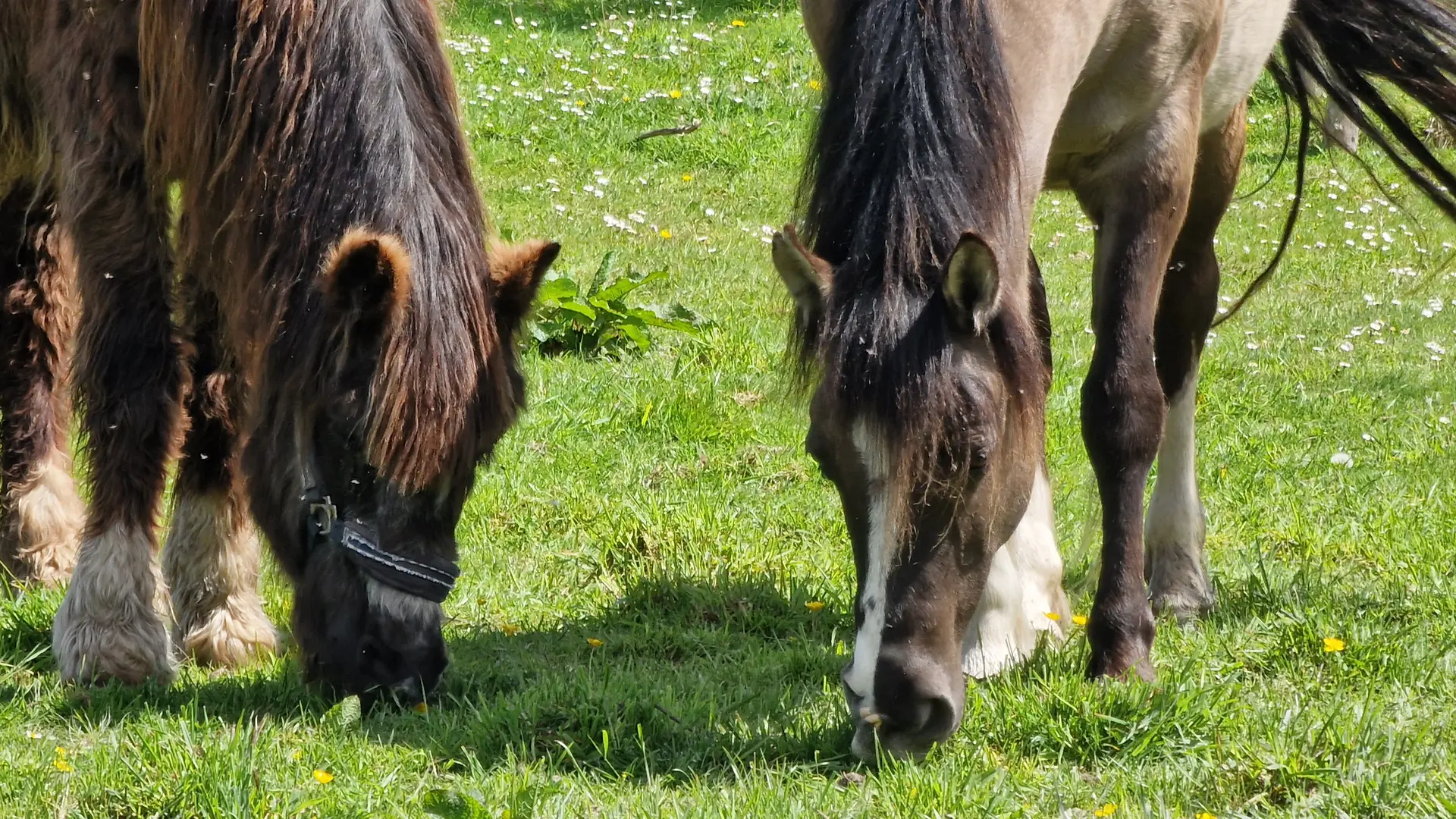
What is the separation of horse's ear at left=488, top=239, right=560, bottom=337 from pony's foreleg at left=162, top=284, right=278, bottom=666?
979 millimetres

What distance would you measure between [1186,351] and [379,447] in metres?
2.72

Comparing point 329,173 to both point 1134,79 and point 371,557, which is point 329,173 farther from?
point 1134,79

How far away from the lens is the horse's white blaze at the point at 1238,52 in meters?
4.30

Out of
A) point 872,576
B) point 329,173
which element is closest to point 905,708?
point 872,576

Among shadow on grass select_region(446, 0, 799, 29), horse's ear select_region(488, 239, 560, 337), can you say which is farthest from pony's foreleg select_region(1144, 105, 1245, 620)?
shadow on grass select_region(446, 0, 799, 29)

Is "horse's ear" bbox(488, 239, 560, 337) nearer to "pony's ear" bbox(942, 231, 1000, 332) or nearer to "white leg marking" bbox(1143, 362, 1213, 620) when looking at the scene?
"pony's ear" bbox(942, 231, 1000, 332)

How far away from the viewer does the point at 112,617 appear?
11.6 feet

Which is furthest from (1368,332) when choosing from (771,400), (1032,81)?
(771,400)

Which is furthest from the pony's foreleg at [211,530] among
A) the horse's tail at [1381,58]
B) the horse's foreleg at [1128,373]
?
the horse's tail at [1381,58]

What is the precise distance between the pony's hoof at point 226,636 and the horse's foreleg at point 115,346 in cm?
24

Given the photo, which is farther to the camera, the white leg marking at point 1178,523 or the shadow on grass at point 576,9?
the shadow on grass at point 576,9

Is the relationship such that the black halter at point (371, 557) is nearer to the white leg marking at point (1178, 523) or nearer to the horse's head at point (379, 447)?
the horse's head at point (379, 447)

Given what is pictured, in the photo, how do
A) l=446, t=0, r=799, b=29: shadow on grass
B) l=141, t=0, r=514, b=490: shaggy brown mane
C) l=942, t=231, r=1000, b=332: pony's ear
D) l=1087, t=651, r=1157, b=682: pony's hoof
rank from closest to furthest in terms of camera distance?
l=942, t=231, r=1000, b=332: pony's ear, l=141, t=0, r=514, b=490: shaggy brown mane, l=1087, t=651, r=1157, b=682: pony's hoof, l=446, t=0, r=799, b=29: shadow on grass

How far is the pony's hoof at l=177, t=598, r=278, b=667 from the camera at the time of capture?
3854mm
